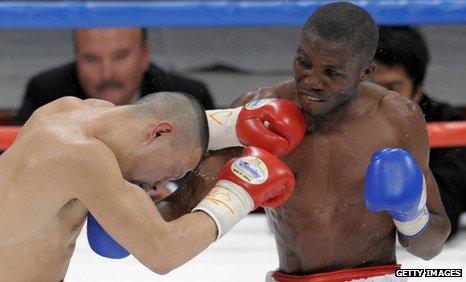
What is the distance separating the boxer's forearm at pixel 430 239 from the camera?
1964mm

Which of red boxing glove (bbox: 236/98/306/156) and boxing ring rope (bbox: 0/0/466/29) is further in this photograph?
boxing ring rope (bbox: 0/0/466/29)

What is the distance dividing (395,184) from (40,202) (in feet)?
2.14

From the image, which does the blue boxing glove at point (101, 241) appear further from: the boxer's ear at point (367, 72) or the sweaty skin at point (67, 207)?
the boxer's ear at point (367, 72)

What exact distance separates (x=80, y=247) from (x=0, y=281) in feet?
3.02

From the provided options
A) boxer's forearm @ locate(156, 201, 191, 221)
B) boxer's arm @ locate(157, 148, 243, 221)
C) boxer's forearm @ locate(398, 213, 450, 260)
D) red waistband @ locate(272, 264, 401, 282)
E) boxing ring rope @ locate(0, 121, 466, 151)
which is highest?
boxer's arm @ locate(157, 148, 243, 221)

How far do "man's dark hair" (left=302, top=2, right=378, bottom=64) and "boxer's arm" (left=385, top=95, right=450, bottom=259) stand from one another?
0.46 feet

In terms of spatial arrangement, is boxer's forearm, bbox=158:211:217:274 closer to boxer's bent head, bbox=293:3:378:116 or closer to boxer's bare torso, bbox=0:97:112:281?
boxer's bare torso, bbox=0:97:112:281

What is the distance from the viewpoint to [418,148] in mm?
1976

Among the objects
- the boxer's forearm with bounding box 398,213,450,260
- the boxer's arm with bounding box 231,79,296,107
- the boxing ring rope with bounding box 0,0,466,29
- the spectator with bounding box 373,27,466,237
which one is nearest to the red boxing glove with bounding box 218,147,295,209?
the boxer's arm with bounding box 231,79,296,107

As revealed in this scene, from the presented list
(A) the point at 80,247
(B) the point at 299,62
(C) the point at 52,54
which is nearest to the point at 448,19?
(B) the point at 299,62

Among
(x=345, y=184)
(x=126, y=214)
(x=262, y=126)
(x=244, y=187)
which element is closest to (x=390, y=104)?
(x=345, y=184)

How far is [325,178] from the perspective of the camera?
1995 mm

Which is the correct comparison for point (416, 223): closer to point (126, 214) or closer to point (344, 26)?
point (344, 26)

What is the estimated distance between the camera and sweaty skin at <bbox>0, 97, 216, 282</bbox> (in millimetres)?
1678
